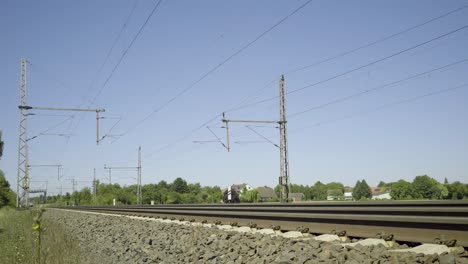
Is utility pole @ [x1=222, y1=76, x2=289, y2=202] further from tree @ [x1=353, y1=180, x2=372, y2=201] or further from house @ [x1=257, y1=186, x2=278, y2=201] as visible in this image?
tree @ [x1=353, y1=180, x2=372, y2=201]

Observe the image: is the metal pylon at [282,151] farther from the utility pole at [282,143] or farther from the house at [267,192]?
the house at [267,192]

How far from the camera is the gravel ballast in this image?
A: 524cm

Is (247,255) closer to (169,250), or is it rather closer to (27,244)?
(169,250)

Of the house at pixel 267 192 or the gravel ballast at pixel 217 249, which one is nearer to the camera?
the gravel ballast at pixel 217 249

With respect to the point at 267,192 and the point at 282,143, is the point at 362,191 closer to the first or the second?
the point at 267,192

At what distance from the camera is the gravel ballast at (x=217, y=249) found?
524 centimetres

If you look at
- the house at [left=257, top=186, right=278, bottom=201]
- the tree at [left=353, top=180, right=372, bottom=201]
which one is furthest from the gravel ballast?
the tree at [left=353, top=180, right=372, bottom=201]

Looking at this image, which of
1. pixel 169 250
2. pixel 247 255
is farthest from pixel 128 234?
pixel 247 255

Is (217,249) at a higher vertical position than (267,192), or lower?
higher

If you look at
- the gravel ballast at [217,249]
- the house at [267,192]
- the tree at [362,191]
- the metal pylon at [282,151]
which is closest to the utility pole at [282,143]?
the metal pylon at [282,151]

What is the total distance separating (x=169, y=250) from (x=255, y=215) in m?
2.80

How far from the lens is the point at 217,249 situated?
7.82m

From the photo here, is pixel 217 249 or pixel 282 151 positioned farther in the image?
pixel 282 151

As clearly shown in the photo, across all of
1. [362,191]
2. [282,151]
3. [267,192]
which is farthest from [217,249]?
[362,191]
